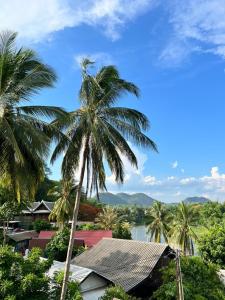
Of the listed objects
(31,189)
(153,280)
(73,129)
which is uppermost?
(73,129)

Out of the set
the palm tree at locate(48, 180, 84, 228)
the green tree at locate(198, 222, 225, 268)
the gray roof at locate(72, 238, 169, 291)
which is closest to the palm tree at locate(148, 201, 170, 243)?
the palm tree at locate(48, 180, 84, 228)

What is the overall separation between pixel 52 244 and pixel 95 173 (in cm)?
1902

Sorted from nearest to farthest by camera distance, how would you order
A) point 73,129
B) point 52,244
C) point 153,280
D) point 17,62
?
point 17,62, point 73,129, point 153,280, point 52,244

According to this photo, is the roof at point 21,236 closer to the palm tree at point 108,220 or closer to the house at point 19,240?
the house at point 19,240

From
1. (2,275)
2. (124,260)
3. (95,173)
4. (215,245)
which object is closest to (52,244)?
(124,260)

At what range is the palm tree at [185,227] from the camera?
1631 inches

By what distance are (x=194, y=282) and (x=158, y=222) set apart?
2960cm

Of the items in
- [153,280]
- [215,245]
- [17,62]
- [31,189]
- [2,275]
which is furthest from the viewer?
[215,245]

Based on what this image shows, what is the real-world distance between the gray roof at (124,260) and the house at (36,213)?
3650cm

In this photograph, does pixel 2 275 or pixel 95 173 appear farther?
pixel 95 173

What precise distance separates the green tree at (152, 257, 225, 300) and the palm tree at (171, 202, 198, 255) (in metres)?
19.4

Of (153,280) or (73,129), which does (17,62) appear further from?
(153,280)

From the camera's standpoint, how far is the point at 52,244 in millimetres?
34594

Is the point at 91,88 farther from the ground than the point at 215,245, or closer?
farther from the ground
